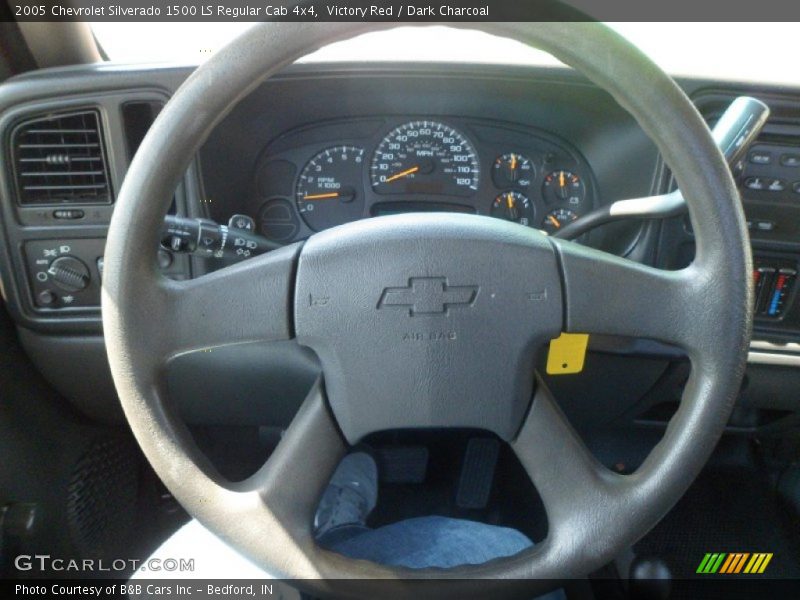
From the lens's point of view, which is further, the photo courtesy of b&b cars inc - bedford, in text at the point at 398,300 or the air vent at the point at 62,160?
the air vent at the point at 62,160

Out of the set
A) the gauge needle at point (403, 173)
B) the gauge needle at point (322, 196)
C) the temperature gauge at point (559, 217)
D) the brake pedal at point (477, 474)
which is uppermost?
the gauge needle at point (403, 173)

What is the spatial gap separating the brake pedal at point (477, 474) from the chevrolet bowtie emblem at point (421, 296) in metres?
0.99

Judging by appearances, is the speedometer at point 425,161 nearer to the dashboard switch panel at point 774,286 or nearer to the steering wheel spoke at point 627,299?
the dashboard switch panel at point 774,286

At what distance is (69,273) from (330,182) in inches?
20.7

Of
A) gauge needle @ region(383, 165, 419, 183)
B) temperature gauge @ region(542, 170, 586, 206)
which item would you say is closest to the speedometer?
gauge needle @ region(383, 165, 419, 183)

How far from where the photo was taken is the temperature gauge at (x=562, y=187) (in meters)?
1.61

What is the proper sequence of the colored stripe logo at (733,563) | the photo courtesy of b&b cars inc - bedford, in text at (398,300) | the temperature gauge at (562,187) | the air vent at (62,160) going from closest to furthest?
the photo courtesy of b&b cars inc - bedford, in text at (398,300) < the air vent at (62,160) < the temperature gauge at (562,187) < the colored stripe logo at (733,563)

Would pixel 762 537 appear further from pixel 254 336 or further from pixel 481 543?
pixel 254 336

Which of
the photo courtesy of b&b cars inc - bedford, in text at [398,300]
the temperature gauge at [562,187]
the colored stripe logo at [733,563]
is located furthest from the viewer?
the colored stripe logo at [733,563]

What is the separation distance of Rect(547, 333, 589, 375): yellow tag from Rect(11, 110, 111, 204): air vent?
93 cm

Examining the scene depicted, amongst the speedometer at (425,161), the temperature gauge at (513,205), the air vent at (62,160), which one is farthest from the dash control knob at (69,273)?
the temperature gauge at (513,205)

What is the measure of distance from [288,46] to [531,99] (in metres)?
0.80

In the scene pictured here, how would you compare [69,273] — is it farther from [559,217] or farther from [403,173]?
[559,217]

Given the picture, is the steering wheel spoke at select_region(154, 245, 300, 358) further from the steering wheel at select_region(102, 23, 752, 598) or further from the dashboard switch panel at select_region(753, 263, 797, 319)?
the dashboard switch panel at select_region(753, 263, 797, 319)
